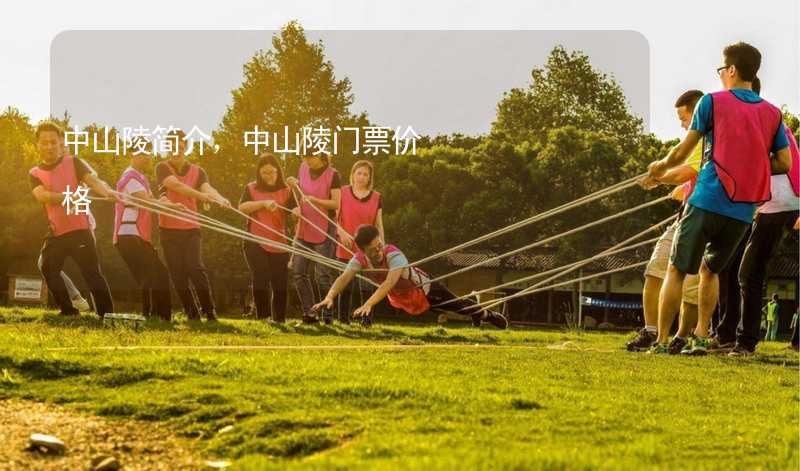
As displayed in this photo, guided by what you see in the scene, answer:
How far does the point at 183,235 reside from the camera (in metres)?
14.3

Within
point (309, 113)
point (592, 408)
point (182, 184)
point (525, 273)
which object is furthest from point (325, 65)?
point (592, 408)

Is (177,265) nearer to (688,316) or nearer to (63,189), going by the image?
(63,189)

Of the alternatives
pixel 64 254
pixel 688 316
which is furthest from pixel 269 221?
pixel 688 316

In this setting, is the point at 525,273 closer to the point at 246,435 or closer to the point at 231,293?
the point at 231,293

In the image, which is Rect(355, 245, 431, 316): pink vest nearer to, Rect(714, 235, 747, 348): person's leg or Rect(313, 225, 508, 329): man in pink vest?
Rect(313, 225, 508, 329): man in pink vest

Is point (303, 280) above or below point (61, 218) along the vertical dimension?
below

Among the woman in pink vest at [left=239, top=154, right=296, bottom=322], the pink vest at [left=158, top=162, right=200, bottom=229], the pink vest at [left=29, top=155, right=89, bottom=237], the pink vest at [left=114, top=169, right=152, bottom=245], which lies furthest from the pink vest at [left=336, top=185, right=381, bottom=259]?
the pink vest at [left=29, top=155, right=89, bottom=237]

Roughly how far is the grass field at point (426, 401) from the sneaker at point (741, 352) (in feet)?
2.27

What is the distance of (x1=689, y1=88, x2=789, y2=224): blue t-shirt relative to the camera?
8594 millimetres

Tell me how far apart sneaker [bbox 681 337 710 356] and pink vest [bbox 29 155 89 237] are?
25.0 ft

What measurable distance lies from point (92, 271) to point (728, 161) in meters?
8.10

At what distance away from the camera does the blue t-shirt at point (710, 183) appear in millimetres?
8594

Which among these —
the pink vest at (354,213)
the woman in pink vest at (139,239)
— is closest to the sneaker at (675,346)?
the pink vest at (354,213)

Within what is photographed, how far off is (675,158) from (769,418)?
353 centimetres
